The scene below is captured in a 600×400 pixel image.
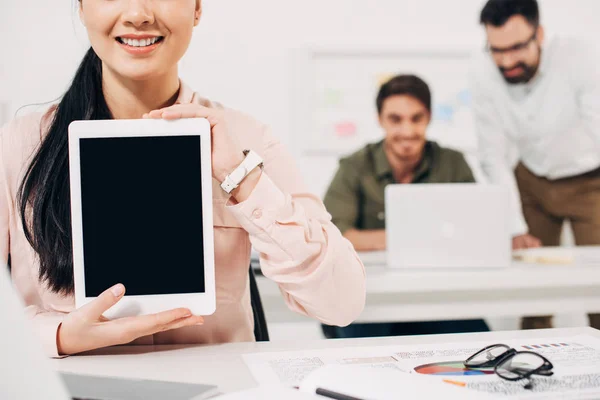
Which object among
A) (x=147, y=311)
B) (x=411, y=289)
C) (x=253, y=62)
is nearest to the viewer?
(x=147, y=311)

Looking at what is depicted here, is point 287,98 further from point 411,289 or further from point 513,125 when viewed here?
point 411,289

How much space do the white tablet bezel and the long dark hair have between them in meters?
0.15

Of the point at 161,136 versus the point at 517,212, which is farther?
the point at 517,212

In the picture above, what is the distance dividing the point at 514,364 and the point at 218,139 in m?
0.54

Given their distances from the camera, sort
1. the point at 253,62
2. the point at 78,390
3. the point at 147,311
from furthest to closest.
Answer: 1. the point at 253,62
2. the point at 147,311
3. the point at 78,390

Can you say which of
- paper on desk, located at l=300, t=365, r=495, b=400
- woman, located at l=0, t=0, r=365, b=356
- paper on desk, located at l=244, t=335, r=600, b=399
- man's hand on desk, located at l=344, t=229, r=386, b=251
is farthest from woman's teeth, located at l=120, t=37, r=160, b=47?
man's hand on desk, located at l=344, t=229, r=386, b=251

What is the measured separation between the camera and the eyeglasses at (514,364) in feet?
2.69

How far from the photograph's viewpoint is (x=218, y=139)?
1.06 m

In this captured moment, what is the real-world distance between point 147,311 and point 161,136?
26cm

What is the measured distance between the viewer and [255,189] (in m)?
1.08

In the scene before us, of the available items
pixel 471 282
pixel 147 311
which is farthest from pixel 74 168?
pixel 471 282

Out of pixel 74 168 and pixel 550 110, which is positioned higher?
pixel 550 110

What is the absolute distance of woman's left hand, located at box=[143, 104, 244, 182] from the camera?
102cm

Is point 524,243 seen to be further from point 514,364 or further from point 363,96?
point 514,364
